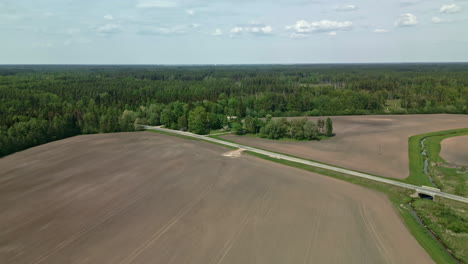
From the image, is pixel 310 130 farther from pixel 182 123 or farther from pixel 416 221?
pixel 416 221

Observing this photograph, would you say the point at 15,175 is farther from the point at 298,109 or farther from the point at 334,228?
the point at 298,109

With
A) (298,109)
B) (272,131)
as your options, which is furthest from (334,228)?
(298,109)

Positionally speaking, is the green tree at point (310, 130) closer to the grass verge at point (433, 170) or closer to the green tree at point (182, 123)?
the grass verge at point (433, 170)

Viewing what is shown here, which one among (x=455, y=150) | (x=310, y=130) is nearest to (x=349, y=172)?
(x=310, y=130)

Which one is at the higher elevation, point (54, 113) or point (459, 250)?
point (54, 113)

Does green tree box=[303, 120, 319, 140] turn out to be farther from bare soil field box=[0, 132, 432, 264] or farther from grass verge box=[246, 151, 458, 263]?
bare soil field box=[0, 132, 432, 264]

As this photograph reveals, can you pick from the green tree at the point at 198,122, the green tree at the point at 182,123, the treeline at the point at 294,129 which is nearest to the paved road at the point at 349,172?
the green tree at the point at 198,122

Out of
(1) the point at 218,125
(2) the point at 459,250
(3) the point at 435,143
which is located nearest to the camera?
(2) the point at 459,250


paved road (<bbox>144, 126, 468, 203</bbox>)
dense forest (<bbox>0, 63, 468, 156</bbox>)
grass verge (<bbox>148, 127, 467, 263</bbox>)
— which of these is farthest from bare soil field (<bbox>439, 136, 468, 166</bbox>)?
dense forest (<bbox>0, 63, 468, 156</bbox>)
